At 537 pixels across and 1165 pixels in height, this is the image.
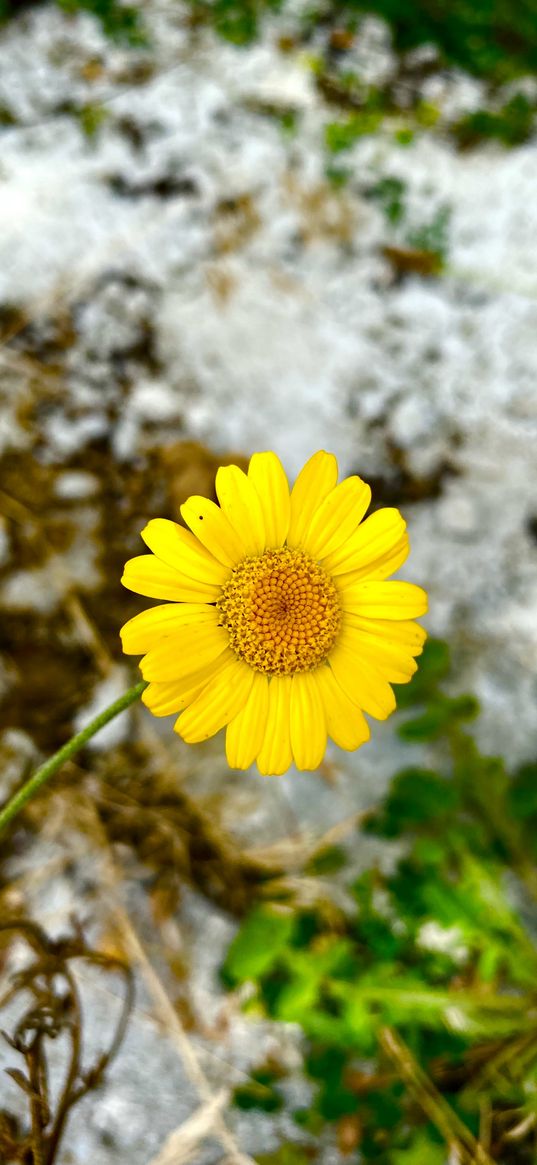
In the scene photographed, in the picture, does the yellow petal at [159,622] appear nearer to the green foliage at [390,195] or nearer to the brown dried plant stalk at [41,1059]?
the brown dried plant stalk at [41,1059]

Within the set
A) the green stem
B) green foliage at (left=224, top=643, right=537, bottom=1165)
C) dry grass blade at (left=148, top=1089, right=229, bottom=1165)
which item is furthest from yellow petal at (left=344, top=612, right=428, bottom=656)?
dry grass blade at (left=148, top=1089, right=229, bottom=1165)

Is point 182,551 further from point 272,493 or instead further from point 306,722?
point 306,722

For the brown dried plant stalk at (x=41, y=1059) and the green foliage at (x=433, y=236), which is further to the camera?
the green foliage at (x=433, y=236)

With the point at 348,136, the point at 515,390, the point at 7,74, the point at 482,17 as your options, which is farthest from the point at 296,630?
the point at 482,17

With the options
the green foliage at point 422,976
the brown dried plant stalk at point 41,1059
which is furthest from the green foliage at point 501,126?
the brown dried plant stalk at point 41,1059

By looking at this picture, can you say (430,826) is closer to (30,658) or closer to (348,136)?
(30,658)

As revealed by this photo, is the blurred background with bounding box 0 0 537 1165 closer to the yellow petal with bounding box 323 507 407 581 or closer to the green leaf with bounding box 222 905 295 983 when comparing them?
the green leaf with bounding box 222 905 295 983

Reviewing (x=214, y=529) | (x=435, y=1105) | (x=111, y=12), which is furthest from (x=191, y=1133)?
(x=111, y=12)
